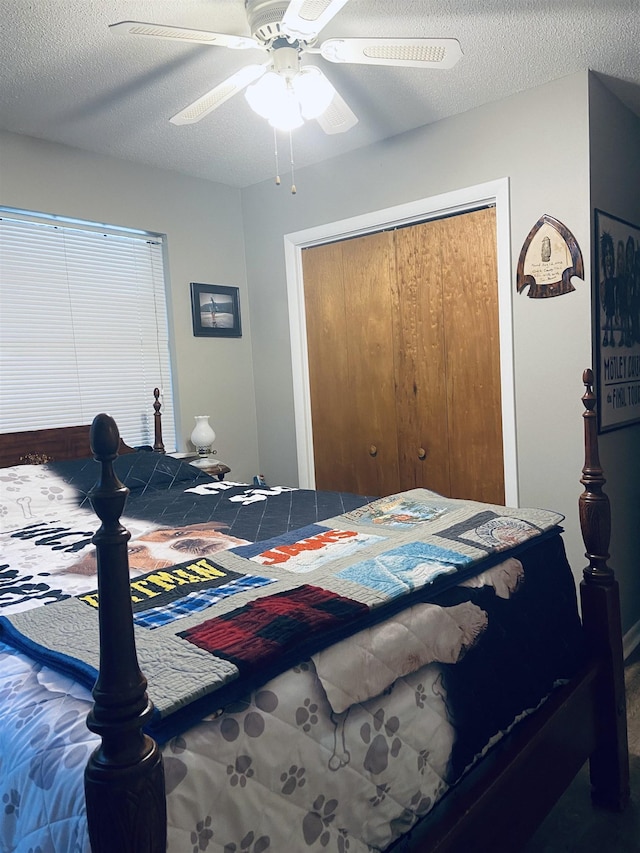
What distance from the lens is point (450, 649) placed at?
1292 millimetres

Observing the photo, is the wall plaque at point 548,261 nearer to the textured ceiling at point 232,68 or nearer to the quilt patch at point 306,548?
the textured ceiling at point 232,68

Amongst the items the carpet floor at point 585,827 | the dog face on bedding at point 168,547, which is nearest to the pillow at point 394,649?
the dog face on bedding at point 168,547

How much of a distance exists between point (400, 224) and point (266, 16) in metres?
1.48

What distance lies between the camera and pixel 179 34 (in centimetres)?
176

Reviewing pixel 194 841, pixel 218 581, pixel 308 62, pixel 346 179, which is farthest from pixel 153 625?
pixel 346 179

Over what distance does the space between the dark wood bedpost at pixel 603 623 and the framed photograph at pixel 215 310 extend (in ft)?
8.07

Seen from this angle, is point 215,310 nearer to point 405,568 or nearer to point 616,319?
point 616,319

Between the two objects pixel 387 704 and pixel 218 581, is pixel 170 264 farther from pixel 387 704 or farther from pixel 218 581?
pixel 387 704

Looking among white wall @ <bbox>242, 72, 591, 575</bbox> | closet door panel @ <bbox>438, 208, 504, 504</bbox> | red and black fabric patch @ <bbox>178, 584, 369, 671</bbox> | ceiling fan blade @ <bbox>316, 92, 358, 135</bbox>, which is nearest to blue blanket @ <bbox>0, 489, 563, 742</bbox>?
red and black fabric patch @ <bbox>178, 584, 369, 671</bbox>

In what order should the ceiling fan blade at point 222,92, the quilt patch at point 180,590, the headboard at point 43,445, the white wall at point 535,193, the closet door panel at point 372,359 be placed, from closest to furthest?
the quilt patch at point 180,590 < the ceiling fan blade at point 222,92 < the white wall at point 535,193 < the headboard at point 43,445 < the closet door panel at point 372,359

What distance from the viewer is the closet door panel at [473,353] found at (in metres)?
2.97

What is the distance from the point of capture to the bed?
2.63 feet

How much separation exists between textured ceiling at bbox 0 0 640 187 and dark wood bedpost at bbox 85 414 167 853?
1.88 metres

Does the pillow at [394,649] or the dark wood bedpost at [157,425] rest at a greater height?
the dark wood bedpost at [157,425]
